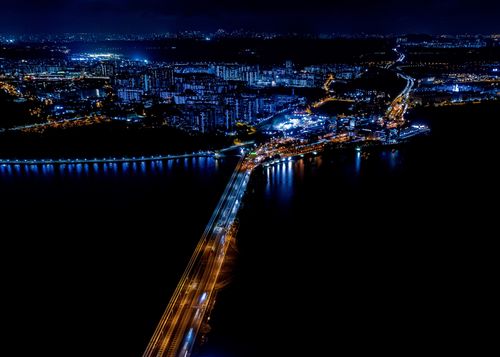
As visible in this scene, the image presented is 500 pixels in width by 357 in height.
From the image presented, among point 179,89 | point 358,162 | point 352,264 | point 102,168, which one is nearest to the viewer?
point 352,264

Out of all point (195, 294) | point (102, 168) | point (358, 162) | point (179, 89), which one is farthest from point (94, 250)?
point (179, 89)

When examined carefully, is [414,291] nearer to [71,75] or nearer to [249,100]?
[249,100]

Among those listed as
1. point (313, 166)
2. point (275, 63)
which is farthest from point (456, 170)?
point (275, 63)

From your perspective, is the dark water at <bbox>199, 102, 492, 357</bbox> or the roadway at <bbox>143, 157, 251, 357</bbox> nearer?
the roadway at <bbox>143, 157, 251, 357</bbox>

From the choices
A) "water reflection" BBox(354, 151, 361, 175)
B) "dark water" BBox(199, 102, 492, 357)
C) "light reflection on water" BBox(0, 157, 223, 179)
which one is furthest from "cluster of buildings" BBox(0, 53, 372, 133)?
"dark water" BBox(199, 102, 492, 357)

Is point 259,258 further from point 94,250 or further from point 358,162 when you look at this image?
point 358,162

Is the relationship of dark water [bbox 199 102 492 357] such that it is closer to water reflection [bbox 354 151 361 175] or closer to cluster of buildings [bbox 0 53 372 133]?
water reflection [bbox 354 151 361 175]

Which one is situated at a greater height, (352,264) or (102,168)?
(102,168)
